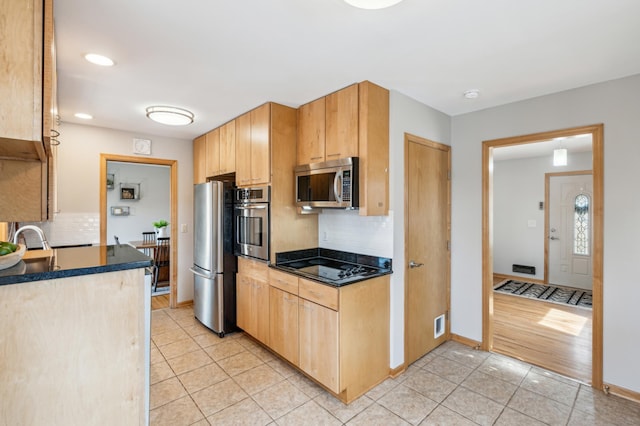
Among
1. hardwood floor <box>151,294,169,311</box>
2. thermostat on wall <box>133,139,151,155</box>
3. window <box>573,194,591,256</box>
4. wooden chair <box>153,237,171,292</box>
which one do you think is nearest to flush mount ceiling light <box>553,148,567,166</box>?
window <box>573,194,591,256</box>

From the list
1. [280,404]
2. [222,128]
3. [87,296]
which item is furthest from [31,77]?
[222,128]

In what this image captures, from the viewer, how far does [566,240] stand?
542 centimetres

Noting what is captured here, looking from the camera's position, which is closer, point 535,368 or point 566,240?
point 535,368

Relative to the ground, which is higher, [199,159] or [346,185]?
[199,159]

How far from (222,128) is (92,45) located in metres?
1.85

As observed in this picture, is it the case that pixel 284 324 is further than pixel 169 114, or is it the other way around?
pixel 169 114

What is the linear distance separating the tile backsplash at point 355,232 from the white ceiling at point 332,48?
Answer: 1157 mm

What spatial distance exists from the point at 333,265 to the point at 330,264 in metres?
0.05

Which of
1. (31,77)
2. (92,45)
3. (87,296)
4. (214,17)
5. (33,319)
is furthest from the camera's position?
(92,45)

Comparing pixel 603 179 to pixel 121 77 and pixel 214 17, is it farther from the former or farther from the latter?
pixel 121 77

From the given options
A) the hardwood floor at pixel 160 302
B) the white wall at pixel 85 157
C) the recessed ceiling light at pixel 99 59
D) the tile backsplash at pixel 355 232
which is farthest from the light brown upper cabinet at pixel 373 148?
the hardwood floor at pixel 160 302

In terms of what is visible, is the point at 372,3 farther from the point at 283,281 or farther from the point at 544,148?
the point at 544,148

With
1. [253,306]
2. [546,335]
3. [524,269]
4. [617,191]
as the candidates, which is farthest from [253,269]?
[524,269]

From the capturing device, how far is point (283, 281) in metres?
2.74
